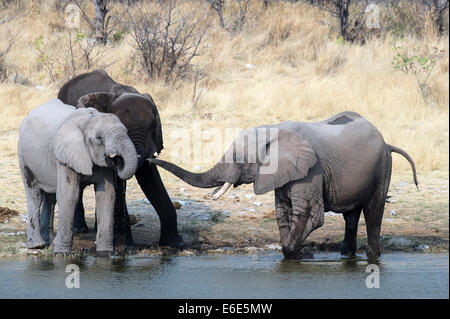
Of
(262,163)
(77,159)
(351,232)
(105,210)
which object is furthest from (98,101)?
(351,232)

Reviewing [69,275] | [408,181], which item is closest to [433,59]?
[408,181]

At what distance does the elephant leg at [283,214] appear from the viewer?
27.7ft

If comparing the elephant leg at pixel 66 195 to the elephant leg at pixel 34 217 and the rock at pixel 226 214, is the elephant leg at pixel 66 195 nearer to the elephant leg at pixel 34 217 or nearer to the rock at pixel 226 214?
the elephant leg at pixel 34 217

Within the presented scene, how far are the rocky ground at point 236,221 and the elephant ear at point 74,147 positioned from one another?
3.97 ft

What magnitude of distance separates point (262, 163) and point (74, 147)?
→ 5.48 feet

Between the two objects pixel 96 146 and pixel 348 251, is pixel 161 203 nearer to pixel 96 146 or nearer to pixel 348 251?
pixel 96 146

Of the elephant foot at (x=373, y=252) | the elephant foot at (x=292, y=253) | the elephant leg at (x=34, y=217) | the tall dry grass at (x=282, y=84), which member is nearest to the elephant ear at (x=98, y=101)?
the elephant leg at (x=34, y=217)

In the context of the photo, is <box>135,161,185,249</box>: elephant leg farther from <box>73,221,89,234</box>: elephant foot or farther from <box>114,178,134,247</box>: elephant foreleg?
<box>73,221,89,234</box>: elephant foot

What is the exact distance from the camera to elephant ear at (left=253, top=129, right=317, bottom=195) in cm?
815

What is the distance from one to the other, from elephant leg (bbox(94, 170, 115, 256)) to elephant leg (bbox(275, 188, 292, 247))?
151cm

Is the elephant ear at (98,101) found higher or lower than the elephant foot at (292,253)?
higher

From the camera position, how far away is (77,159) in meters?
8.05

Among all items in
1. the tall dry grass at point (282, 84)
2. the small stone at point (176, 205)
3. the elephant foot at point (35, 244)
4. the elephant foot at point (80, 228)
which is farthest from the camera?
the tall dry grass at point (282, 84)

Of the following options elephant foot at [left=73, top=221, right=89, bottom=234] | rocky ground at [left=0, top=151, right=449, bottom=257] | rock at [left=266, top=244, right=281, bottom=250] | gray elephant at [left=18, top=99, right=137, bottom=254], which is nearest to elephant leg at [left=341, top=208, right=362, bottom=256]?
rocky ground at [left=0, top=151, right=449, bottom=257]
